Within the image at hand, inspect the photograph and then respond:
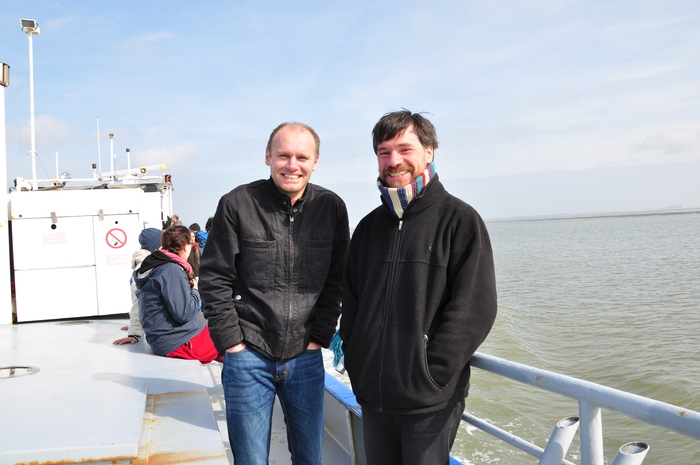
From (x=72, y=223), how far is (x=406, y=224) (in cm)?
551

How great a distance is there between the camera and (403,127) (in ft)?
7.15

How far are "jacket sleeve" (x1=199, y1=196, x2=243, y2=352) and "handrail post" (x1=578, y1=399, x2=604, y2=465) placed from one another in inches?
56.4

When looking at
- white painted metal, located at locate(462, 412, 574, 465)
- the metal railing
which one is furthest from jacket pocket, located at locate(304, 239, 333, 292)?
white painted metal, located at locate(462, 412, 574, 465)

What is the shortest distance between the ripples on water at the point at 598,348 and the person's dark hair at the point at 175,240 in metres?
4.17

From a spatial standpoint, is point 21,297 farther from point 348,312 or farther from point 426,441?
point 426,441

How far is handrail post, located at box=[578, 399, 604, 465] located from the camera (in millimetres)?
1943

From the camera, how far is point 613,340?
43.3ft

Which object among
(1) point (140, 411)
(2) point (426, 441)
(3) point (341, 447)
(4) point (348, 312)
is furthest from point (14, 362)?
(2) point (426, 441)

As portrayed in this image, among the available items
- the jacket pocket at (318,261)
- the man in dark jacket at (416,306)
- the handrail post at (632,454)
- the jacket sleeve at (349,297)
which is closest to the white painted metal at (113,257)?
the jacket pocket at (318,261)

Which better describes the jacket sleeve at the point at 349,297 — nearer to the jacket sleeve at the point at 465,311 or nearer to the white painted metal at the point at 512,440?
the jacket sleeve at the point at 465,311

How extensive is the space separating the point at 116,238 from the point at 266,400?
4.82 m

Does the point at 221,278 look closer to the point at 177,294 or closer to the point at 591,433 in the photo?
the point at 591,433

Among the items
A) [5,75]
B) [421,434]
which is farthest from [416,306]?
[5,75]

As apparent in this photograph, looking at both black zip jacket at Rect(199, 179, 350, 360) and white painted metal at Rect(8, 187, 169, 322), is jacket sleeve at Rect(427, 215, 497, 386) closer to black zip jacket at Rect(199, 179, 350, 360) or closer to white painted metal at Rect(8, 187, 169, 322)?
black zip jacket at Rect(199, 179, 350, 360)
